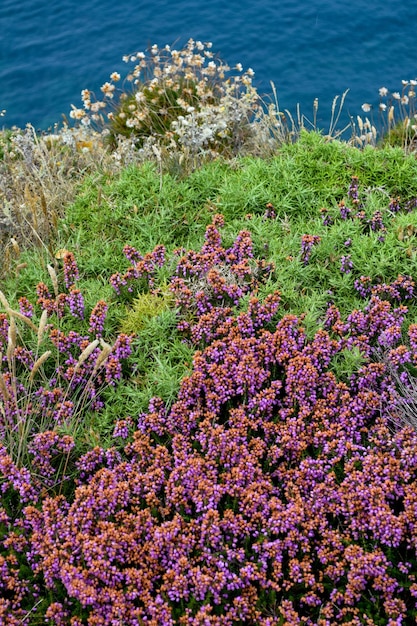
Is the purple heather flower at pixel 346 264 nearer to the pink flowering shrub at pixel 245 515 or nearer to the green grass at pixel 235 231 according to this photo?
the green grass at pixel 235 231

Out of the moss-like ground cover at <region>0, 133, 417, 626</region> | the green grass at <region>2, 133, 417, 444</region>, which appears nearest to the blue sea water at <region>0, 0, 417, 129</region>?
the green grass at <region>2, 133, 417, 444</region>

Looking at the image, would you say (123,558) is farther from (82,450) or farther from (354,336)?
(354,336)

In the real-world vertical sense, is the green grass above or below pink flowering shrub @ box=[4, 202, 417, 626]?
above

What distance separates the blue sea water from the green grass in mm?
6878

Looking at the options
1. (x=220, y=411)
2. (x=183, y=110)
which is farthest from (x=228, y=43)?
(x=220, y=411)

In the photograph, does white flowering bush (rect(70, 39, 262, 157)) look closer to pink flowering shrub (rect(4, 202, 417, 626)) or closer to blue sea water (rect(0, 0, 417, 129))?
pink flowering shrub (rect(4, 202, 417, 626))

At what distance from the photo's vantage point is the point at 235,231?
5.74 metres

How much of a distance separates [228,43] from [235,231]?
1028cm

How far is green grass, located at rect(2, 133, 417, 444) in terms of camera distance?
15.7 feet

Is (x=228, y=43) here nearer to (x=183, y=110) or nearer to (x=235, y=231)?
(x=183, y=110)

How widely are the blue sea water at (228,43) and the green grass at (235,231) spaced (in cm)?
688

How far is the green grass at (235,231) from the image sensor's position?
479cm

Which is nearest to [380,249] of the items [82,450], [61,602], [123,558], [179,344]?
[179,344]

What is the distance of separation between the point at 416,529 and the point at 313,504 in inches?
21.6
